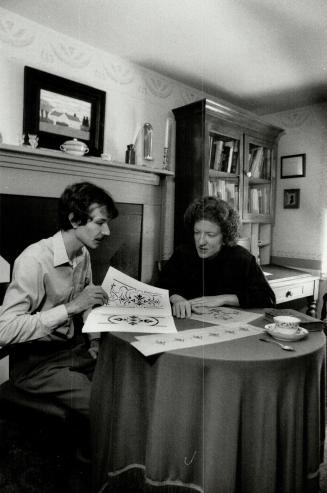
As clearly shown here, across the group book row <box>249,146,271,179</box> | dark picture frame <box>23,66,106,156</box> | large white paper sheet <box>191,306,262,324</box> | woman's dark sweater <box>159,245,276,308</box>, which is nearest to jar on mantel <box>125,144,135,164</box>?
Result: dark picture frame <box>23,66,106,156</box>

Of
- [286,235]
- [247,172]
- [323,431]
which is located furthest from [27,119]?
[286,235]

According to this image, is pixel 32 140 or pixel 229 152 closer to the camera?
pixel 32 140

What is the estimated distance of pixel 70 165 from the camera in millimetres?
2596

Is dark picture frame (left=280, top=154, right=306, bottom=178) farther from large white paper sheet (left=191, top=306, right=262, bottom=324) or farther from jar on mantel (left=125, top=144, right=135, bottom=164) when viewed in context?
large white paper sheet (left=191, top=306, right=262, bottom=324)

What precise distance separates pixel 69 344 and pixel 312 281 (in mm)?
2894

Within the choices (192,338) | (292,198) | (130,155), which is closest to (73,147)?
(130,155)

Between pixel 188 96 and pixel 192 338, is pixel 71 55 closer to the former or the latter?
pixel 188 96

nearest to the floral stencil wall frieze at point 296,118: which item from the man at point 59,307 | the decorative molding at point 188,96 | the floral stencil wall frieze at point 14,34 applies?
the decorative molding at point 188,96

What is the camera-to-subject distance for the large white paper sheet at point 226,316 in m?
1.51

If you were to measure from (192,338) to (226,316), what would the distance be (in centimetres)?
37

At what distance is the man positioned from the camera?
137 centimetres

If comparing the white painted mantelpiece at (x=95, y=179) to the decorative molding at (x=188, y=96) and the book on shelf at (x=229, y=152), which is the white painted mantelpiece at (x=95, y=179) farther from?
the decorative molding at (x=188, y=96)

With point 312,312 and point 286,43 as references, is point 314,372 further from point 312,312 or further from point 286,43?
point 312,312

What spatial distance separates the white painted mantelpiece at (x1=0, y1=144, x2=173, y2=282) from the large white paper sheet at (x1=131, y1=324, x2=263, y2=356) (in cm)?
160
